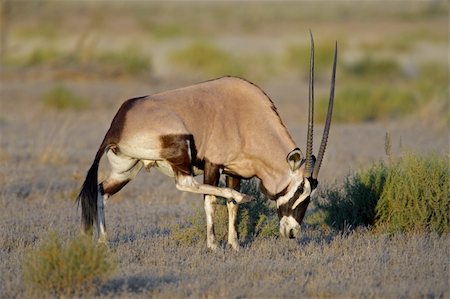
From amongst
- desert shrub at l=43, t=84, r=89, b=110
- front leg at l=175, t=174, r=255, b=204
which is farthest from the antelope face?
desert shrub at l=43, t=84, r=89, b=110

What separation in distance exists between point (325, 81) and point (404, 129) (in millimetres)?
11382

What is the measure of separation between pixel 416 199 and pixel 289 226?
157 centimetres

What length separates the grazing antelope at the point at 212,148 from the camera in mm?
7676

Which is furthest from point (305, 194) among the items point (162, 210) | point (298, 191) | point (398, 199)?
point (162, 210)

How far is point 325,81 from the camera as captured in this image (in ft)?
94.7

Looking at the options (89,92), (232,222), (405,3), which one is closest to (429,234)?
(232,222)

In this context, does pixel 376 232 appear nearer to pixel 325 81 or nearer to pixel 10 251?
pixel 10 251

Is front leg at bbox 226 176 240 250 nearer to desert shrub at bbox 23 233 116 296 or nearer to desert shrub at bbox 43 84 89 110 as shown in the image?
desert shrub at bbox 23 233 116 296

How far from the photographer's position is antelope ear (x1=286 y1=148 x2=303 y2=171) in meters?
7.70

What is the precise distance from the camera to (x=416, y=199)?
344 inches

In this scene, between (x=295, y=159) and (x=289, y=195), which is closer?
(x=295, y=159)

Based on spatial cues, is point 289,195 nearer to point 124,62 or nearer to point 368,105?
point 368,105

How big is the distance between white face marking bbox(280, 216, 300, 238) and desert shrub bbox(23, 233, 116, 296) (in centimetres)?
196

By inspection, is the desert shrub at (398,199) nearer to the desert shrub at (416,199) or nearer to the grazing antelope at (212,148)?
the desert shrub at (416,199)
